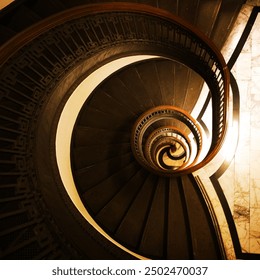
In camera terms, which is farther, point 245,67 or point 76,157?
point 76,157

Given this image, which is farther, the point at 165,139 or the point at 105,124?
the point at 165,139

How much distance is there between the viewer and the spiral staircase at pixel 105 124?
8.13ft

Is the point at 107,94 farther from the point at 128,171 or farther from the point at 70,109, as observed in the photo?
the point at 128,171

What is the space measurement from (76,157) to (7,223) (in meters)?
2.23

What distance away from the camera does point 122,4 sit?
299 centimetres

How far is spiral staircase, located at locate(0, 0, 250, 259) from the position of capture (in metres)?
2.48

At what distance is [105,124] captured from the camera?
477 cm

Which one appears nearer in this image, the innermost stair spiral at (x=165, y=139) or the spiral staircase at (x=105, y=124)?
the spiral staircase at (x=105, y=124)

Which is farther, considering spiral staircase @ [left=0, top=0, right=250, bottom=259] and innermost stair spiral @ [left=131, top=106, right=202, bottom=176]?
innermost stair spiral @ [left=131, top=106, right=202, bottom=176]

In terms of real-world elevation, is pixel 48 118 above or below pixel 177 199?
above

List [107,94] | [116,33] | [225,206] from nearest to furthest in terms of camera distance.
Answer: [116,33], [225,206], [107,94]
